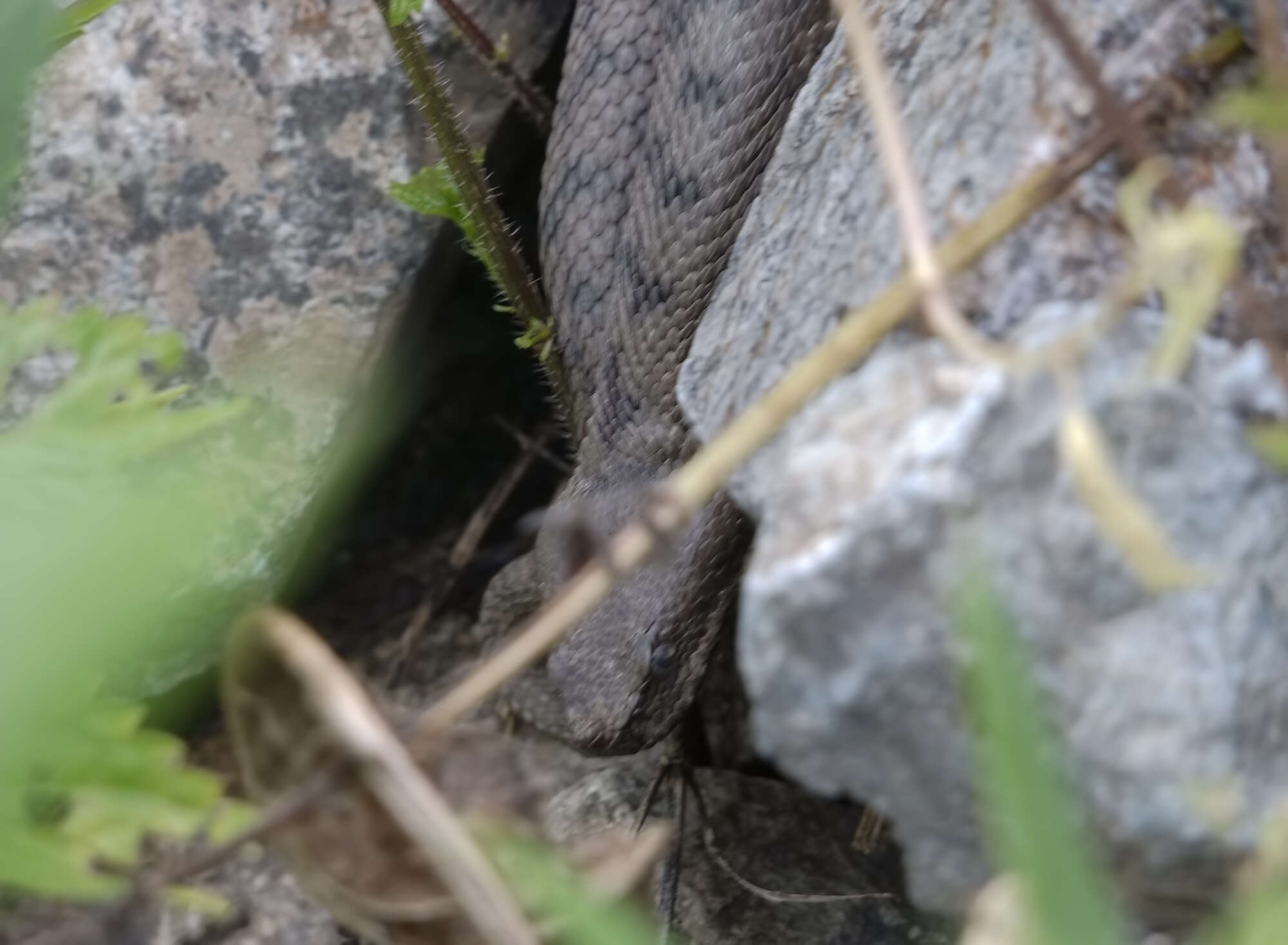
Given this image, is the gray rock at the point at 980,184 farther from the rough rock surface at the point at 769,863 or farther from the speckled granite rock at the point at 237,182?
the speckled granite rock at the point at 237,182

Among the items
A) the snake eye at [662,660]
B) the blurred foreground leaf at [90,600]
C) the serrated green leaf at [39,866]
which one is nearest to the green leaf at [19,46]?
the blurred foreground leaf at [90,600]

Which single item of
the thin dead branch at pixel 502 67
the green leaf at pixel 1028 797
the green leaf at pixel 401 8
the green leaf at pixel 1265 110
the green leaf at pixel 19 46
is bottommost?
the green leaf at pixel 1028 797

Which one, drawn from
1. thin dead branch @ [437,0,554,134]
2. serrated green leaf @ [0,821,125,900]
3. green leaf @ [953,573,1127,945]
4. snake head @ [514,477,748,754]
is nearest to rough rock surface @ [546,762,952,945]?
snake head @ [514,477,748,754]

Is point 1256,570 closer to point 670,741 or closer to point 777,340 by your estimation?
point 777,340

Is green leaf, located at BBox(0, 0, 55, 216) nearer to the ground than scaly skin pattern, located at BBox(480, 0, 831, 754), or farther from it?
farther from it

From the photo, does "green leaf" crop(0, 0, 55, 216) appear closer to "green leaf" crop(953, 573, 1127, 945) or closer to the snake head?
"green leaf" crop(953, 573, 1127, 945)

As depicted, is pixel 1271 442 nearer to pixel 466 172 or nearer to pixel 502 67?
pixel 466 172

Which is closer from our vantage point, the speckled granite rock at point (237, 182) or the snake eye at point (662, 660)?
the snake eye at point (662, 660)
